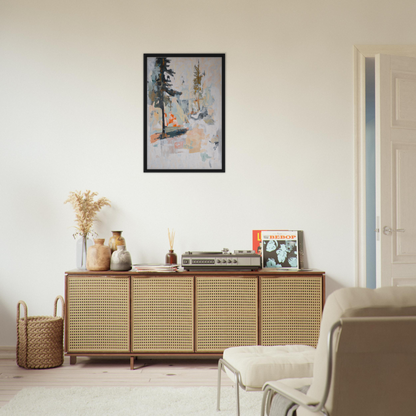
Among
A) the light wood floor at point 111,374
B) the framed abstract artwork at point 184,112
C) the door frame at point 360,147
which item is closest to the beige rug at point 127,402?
the light wood floor at point 111,374

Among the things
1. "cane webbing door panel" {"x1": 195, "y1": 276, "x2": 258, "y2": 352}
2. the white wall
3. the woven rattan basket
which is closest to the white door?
the white wall

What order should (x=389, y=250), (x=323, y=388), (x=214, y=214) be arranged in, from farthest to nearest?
(x=214, y=214), (x=389, y=250), (x=323, y=388)

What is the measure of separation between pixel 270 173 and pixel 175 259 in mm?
1123

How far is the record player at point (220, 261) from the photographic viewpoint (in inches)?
131

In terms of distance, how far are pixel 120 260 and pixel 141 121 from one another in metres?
1.25

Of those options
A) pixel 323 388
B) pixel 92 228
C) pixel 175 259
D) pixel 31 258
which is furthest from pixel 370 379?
pixel 31 258

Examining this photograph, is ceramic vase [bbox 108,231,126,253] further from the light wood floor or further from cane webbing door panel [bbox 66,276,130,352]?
the light wood floor

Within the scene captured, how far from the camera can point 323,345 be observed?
55.7 inches

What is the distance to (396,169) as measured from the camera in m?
3.59

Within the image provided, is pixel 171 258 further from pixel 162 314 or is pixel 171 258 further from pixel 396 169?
pixel 396 169

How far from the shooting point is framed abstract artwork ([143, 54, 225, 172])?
376cm

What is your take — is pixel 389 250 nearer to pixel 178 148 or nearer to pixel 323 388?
pixel 178 148

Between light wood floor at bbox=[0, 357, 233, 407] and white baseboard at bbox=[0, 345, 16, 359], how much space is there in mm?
37

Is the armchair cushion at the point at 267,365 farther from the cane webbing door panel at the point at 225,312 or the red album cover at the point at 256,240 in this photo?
the red album cover at the point at 256,240
